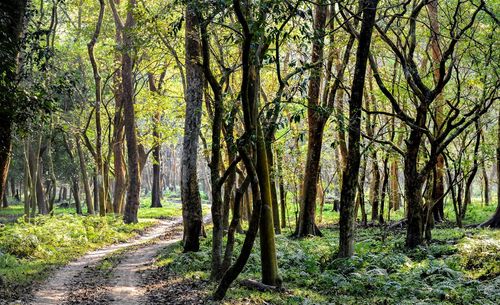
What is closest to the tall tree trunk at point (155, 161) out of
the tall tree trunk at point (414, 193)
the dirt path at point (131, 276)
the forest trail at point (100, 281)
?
the dirt path at point (131, 276)

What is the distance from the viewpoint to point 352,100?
13.0 meters

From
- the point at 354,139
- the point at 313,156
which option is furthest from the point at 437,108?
the point at 354,139

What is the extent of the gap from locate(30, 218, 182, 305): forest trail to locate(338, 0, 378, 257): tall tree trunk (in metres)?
5.41

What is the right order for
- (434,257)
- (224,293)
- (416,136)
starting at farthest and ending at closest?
(416,136) < (434,257) < (224,293)

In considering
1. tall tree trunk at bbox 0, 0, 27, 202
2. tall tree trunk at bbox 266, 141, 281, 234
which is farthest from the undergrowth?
tall tree trunk at bbox 266, 141, 281, 234

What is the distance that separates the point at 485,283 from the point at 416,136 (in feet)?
17.3

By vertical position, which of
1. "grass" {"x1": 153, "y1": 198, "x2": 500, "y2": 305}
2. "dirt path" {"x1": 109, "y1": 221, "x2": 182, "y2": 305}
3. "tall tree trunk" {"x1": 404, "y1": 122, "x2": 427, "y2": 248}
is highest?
"tall tree trunk" {"x1": 404, "y1": 122, "x2": 427, "y2": 248}

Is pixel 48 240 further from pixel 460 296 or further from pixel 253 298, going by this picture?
pixel 460 296

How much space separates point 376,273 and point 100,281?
6807 millimetres

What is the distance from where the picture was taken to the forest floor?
1023cm

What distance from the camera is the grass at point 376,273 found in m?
10.1

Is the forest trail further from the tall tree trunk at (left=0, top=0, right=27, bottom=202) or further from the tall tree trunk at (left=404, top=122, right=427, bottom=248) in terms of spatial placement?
the tall tree trunk at (left=404, top=122, right=427, bottom=248)

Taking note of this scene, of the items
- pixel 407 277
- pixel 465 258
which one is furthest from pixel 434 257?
pixel 407 277

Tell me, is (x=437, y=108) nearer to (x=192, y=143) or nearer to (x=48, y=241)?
(x=192, y=143)
